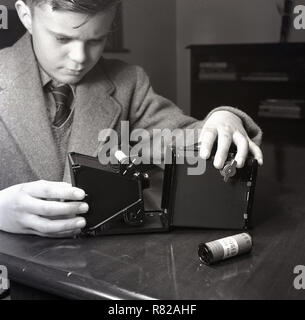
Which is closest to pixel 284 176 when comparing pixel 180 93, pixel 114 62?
pixel 114 62

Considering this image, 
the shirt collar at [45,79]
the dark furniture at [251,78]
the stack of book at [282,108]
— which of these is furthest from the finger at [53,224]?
the stack of book at [282,108]

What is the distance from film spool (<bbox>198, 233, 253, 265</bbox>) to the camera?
2.03 ft

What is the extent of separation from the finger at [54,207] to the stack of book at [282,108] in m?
2.59

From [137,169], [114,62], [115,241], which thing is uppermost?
[114,62]

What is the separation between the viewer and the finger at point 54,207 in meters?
0.67

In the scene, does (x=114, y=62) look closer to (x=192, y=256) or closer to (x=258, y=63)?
(x=192, y=256)

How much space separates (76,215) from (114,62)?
0.60m

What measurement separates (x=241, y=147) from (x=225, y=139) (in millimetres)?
34

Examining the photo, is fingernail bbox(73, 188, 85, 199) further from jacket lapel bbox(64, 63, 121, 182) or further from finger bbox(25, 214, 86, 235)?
jacket lapel bbox(64, 63, 121, 182)

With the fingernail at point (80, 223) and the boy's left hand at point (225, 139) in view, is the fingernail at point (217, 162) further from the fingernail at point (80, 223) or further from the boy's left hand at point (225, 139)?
the fingernail at point (80, 223)

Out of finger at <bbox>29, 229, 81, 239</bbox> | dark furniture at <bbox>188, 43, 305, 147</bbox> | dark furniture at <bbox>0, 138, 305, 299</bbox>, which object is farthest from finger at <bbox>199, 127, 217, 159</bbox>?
dark furniture at <bbox>188, 43, 305, 147</bbox>

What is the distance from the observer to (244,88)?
315 cm

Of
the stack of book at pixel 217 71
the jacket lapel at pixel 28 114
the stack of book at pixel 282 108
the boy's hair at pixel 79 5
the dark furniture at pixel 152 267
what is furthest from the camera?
the stack of book at pixel 217 71

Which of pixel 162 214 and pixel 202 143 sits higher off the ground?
pixel 202 143
